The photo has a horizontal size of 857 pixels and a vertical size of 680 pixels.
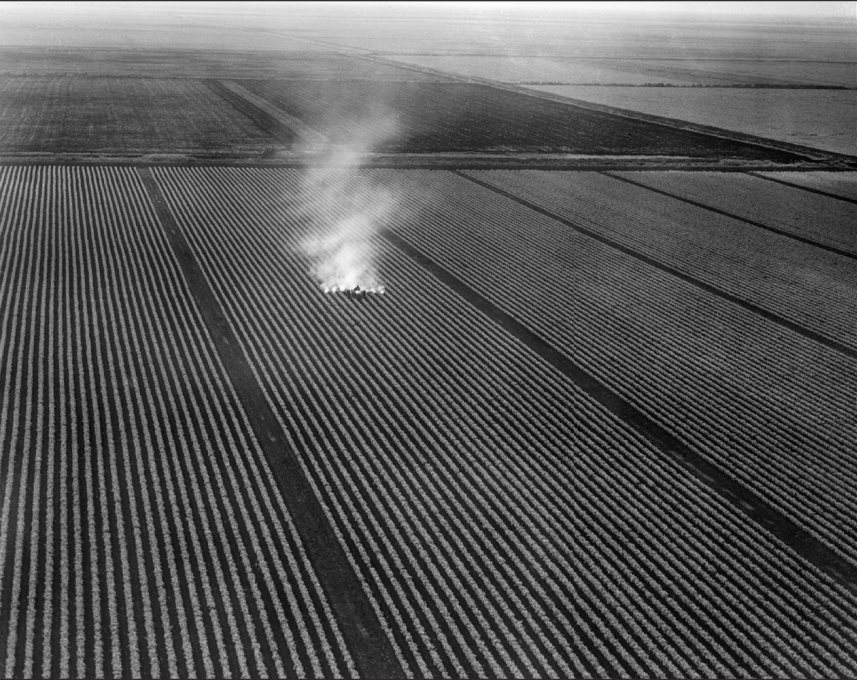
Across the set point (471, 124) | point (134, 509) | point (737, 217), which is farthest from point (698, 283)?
point (471, 124)

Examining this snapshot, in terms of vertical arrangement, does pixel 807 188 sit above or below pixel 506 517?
above

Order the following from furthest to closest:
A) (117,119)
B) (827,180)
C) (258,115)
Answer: (258,115), (117,119), (827,180)

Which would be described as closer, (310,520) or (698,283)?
(310,520)

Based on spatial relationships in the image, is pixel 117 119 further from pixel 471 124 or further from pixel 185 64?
pixel 185 64

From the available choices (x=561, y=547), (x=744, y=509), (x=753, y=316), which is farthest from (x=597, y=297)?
(x=561, y=547)

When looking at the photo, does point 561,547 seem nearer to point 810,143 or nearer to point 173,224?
point 173,224

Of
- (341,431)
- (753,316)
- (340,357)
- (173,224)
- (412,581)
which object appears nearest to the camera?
(412,581)
